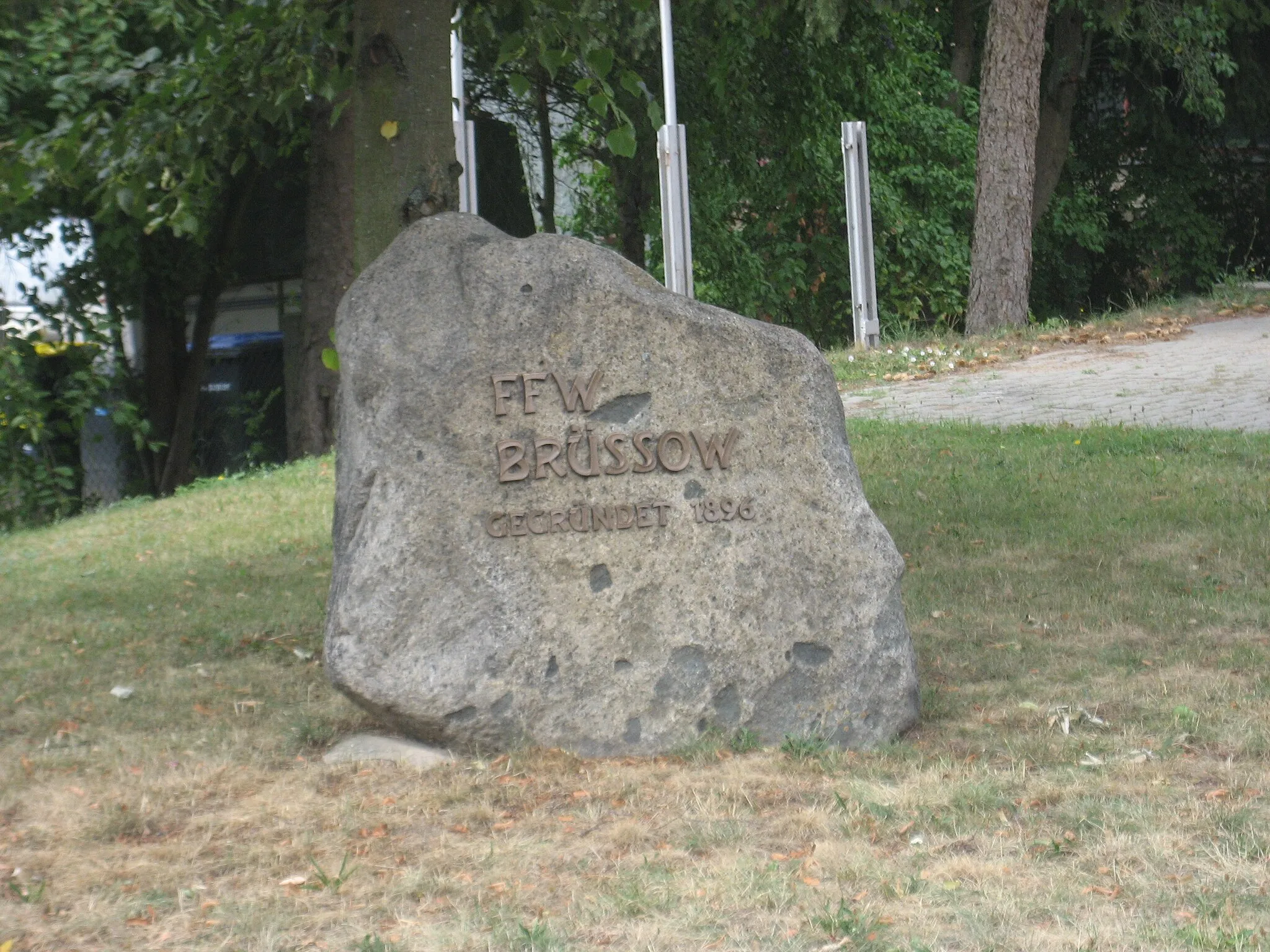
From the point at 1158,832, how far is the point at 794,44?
16382 millimetres

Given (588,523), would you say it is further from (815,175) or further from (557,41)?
(815,175)

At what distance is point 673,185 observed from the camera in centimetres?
1537

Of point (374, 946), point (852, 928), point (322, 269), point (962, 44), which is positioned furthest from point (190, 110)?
point (962, 44)

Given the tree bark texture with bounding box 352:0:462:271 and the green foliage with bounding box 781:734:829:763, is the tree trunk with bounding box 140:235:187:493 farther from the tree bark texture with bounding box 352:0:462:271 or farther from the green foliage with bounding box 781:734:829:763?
the green foliage with bounding box 781:734:829:763

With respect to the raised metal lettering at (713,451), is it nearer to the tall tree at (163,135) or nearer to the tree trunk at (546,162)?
the tall tree at (163,135)

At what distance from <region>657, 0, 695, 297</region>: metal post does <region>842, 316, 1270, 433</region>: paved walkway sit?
3.08 metres

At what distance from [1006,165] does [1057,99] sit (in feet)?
21.0

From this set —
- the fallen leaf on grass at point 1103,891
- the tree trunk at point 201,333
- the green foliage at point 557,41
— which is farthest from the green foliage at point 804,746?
the tree trunk at point 201,333

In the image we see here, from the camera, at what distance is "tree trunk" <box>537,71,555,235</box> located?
18.2 m

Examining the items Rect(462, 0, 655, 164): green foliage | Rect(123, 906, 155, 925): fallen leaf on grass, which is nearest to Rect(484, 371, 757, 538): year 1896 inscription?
Rect(462, 0, 655, 164): green foliage

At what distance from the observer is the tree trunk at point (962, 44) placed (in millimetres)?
21656

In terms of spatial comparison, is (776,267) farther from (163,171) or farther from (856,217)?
(163,171)

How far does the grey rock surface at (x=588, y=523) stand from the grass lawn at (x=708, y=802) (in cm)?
20

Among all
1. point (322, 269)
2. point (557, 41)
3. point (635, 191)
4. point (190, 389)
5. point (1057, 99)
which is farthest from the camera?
point (1057, 99)
